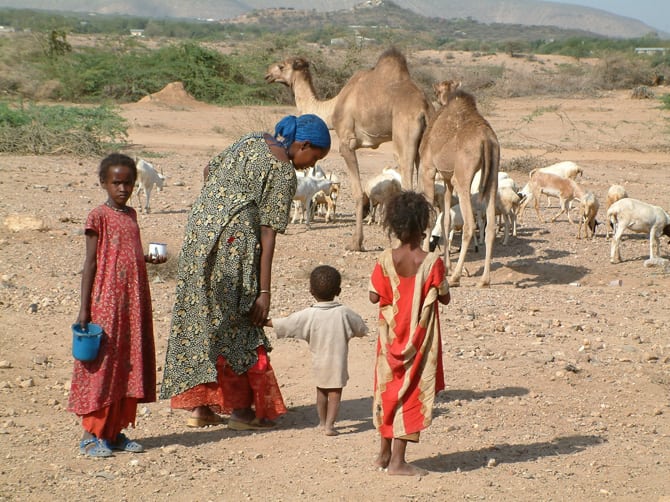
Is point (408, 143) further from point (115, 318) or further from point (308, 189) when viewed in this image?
point (115, 318)

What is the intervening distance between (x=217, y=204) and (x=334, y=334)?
99cm

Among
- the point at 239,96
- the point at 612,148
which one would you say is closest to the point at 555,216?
the point at 612,148

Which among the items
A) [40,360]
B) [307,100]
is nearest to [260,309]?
[40,360]

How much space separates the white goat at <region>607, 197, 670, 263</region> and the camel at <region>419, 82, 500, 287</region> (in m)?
1.69

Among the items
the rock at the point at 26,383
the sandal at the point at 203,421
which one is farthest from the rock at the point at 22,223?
the sandal at the point at 203,421

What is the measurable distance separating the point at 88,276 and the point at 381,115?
24.9 feet

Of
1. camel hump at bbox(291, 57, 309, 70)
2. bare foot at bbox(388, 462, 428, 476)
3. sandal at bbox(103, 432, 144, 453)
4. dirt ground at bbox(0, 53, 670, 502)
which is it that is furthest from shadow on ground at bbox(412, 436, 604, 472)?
camel hump at bbox(291, 57, 309, 70)

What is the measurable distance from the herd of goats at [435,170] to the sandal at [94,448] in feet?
19.1

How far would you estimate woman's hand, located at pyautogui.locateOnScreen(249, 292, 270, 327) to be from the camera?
559cm

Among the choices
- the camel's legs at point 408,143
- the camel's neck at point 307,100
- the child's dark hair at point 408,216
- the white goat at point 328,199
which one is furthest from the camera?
the white goat at point 328,199

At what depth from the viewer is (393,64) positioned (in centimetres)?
1259

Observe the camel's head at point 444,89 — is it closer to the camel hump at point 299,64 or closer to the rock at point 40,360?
the camel hump at point 299,64

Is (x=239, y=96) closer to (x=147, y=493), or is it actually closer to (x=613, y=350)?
(x=613, y=350)

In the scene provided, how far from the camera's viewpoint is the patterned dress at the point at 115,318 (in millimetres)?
5328
